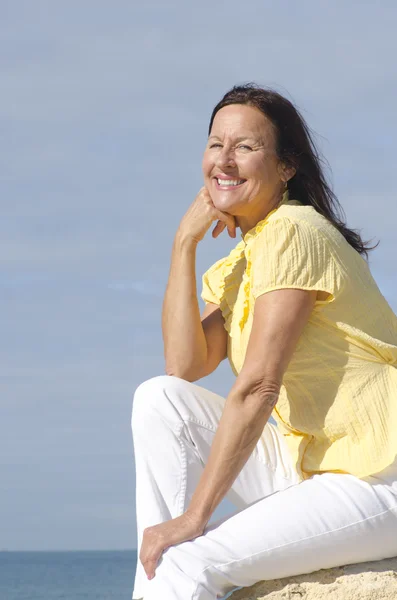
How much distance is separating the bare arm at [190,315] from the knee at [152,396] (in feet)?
1.26

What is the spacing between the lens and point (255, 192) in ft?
14.6

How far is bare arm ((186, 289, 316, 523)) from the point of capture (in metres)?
3.88

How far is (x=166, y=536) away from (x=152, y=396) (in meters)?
0.60

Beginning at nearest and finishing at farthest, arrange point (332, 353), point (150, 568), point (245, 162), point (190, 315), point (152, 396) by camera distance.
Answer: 1. point (150, 568)
2. point (332, 353)
3. point (152, 396)
4. point (245, 162)
5. point (190, 315)

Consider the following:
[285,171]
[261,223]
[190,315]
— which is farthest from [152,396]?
[285,171]

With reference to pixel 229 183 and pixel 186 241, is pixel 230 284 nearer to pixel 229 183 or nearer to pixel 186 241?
pixel 186 241

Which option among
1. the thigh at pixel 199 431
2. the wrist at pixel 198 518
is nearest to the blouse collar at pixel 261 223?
the thigh at pixel 199 431

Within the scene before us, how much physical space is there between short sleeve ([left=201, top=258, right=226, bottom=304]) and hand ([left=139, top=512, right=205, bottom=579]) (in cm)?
119

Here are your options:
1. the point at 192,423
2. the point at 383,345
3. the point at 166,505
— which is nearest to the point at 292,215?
the point at 383,345

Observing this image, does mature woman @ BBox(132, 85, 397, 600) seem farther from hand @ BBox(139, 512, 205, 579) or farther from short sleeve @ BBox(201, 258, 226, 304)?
short sleeve @ BBox(201, 258, 226, 304)

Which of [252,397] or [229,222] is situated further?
[229,222]

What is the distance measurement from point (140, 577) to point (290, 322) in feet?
3.47

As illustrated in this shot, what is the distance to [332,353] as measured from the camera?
161 inches

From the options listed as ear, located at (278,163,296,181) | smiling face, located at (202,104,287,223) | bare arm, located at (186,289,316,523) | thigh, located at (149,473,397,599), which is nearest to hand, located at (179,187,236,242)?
smiling face, located at (202,104,287,223)
